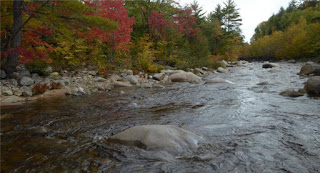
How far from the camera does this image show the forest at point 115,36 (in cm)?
683

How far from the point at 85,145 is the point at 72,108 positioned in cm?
242

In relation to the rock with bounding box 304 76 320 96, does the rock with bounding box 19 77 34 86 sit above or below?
above

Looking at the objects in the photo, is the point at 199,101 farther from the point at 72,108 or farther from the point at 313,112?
the point at 72,108

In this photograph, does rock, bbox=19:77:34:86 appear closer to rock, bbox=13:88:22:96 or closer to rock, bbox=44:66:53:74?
rock, bbox=13:88:22:96

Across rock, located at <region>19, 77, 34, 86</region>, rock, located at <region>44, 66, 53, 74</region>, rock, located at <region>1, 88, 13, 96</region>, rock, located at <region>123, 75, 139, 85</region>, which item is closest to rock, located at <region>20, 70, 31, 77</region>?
rock, located at <region>44, 66, 53, 74</region>

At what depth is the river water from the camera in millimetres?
2107

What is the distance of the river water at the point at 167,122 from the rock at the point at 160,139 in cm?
10

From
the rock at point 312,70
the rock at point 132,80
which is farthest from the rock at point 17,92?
the rock at point 312,70

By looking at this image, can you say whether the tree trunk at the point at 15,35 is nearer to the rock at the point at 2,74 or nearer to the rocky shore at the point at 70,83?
the rock at the point at 2,74

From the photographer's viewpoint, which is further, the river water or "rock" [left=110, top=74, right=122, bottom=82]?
"rock" [left=110, top=74, right=122, bottom=82]

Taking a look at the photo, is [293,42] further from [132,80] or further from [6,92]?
[6,92]

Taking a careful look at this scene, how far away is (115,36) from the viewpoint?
1003 centimetres

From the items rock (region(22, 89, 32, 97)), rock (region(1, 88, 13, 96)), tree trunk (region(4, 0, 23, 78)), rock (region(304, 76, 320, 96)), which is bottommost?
rock (region(304, 76, 320, 96))

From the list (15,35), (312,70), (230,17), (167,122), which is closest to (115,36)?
(15,35)
